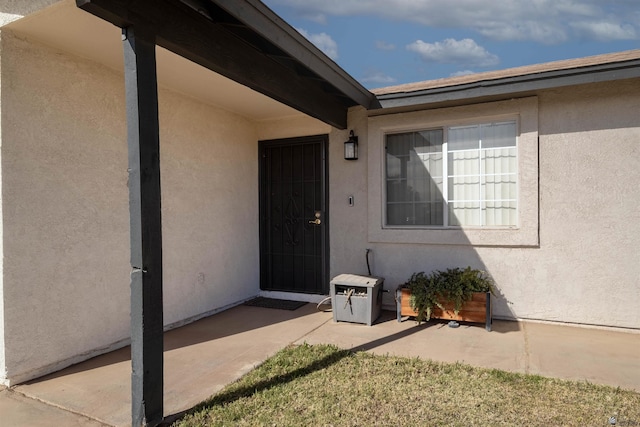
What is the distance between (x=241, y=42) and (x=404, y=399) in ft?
10.9

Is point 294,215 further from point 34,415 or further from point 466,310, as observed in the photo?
point 34,415

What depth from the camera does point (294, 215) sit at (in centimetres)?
609

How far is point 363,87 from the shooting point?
4773mm

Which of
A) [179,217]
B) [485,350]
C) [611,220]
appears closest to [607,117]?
[611,220]

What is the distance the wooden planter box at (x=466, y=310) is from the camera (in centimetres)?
442

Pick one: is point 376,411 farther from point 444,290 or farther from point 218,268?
point 218,268

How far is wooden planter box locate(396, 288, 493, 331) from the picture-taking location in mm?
4422

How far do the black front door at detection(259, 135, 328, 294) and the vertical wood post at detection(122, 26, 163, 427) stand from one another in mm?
3491

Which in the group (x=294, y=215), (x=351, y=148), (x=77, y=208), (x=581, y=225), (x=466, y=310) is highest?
(x=351, y=148)

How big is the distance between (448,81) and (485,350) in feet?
10.6

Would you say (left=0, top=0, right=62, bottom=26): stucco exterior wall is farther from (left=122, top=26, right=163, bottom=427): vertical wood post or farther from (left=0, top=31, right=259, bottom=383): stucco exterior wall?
(left=122, top=26, right=163, bottom=427): vertical wood post

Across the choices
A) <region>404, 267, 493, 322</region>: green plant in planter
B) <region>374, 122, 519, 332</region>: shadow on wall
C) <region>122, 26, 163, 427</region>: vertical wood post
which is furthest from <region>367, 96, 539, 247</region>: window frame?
<region>122, 26, 163, 427</region>: vertical wood post

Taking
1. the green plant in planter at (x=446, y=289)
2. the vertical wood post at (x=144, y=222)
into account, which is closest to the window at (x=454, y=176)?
the green plant in planter at (x=446, y=289)

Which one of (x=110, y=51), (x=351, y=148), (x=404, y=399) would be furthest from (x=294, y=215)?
(x=404, y=399)
